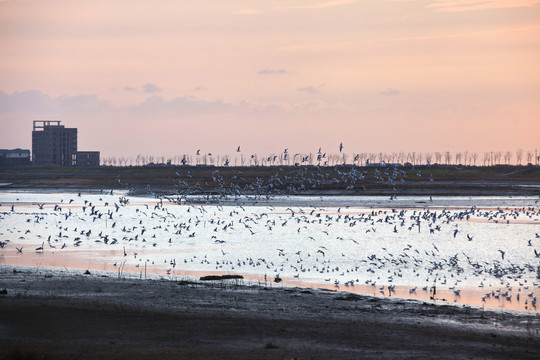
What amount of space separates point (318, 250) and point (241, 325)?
2051 centimetres

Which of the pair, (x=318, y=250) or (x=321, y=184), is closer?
(x=318, y=250)

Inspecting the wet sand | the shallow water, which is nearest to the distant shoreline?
the shallow water

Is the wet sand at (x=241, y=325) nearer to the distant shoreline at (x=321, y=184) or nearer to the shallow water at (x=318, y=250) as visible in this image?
the shallow water at (x=318, y=250)

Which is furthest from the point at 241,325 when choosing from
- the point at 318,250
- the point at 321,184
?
the point at 321,184

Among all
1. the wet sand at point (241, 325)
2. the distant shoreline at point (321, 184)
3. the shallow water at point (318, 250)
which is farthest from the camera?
the distant shoreline at point (321, 184)

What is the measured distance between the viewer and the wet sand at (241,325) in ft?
51.9

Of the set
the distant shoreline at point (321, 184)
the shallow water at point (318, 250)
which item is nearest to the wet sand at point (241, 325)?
the shallow water at point (318, 250)

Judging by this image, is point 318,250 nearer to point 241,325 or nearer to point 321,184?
point 241,325

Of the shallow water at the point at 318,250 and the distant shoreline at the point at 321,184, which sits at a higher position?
the distant shoreline at the point at 321,184

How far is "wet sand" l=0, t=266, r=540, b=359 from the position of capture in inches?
622

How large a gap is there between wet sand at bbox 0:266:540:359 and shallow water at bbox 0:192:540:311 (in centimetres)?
357

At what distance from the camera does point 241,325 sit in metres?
18.7

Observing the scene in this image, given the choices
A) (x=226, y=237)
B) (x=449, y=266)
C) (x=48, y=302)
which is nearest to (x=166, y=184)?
(x=226, y=237)

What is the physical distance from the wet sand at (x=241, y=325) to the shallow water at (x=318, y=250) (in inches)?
141
